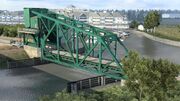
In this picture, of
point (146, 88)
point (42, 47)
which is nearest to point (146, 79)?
point (146, 88)

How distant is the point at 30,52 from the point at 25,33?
3.77m

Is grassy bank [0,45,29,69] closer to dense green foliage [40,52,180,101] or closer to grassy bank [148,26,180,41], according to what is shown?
dense green foliage [40,52,180,101]

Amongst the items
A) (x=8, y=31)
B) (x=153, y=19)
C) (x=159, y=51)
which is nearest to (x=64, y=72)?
(x=159, y=51)

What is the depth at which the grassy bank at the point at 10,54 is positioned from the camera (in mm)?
54525

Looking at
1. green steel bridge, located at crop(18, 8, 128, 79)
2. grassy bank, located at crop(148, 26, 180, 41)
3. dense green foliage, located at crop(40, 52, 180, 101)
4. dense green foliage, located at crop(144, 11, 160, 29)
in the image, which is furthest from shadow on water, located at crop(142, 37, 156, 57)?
dense green foliage, located at crop(40, 52, 180, 101)

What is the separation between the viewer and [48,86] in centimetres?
4059

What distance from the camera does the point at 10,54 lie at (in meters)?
58.2

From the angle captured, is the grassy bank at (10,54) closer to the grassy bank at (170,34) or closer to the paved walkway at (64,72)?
the paved walkway at (64,72)

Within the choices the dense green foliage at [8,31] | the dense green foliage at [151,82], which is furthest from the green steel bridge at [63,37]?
the dense green foliage at [151,82]

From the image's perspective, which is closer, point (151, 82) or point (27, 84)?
point (151, 82)

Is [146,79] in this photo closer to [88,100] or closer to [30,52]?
[88,100]

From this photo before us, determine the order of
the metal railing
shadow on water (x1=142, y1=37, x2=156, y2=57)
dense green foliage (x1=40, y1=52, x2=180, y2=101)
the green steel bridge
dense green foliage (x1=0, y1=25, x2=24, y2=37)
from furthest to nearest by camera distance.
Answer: dense green foliage (x1=0, y1=25, x2=24, y2=37) → shadow on water (x1=142, y1=37, x2=156, y2=57) → the metal railing → the green steel bridge → dense green foliage (x1=40, y1=52, x2=180, y2=101)

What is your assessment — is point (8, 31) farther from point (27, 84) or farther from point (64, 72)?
point (27, 84)

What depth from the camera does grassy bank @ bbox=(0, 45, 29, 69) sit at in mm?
54525
